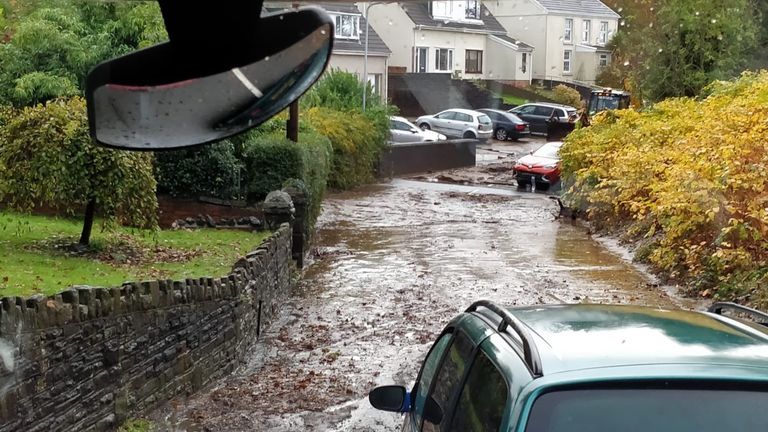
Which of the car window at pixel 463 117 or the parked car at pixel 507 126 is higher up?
the car window at pixel 463 117

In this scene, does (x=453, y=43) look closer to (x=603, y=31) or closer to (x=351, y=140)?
(x=603, y=31)

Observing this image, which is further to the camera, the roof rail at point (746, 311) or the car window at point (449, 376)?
the roof rail at point (746, 311)

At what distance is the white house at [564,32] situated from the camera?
39219mm

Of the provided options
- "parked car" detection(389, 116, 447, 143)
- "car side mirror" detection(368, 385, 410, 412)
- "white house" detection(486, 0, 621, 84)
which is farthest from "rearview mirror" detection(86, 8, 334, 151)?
"parked car" detection(389, 116, 447, 143)

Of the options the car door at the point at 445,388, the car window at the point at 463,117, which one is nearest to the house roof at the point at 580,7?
the car window at the point at 463,117

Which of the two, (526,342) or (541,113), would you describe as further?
(541,113)

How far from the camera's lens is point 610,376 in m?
3.27

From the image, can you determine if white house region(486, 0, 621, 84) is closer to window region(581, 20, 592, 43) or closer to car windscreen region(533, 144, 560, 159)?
window region(581, 20, 592, 43)

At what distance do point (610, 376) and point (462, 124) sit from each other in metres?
40.7

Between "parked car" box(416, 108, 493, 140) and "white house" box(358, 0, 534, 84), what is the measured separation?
423cm

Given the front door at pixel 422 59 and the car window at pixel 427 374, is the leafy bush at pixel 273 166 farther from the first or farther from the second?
the front door at pixel 422 59

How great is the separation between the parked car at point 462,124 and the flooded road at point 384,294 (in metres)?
→ 15.8

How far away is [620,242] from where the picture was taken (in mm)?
19953

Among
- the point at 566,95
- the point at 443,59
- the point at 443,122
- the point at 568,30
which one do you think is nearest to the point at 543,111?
the point at 566,95
